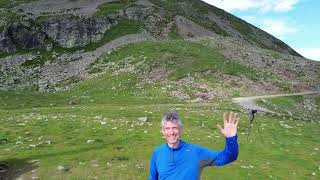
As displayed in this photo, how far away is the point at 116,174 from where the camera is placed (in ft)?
83.0

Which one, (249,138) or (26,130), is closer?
(249,138)

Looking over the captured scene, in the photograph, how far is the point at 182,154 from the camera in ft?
37.3

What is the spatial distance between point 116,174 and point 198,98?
133 feet

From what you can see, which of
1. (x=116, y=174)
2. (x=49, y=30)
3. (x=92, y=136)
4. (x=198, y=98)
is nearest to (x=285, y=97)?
(x=198, y=98)

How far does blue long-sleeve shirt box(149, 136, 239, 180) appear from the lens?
11.3 meters

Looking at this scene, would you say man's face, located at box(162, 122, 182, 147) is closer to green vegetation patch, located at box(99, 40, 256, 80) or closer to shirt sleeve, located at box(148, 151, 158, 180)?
shirt sleeve, located at box(148, 151, 158, 180)

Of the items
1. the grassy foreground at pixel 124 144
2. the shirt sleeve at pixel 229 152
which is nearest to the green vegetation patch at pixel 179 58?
the grassy foreground at pixel 124 144

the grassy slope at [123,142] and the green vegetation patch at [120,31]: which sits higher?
the green vegetation patch at [120,31]

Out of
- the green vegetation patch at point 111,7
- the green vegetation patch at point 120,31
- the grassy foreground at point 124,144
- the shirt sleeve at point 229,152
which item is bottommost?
the grassy foreground at point 124,144

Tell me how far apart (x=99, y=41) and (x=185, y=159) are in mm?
97359

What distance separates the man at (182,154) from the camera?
11.0m

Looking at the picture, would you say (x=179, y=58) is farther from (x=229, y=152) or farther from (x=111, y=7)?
(x=229, y=152)

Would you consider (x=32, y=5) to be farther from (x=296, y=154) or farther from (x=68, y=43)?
(x=296, y=154)

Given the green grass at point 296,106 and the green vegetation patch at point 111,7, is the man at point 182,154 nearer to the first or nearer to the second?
the green grass at point 296,106
